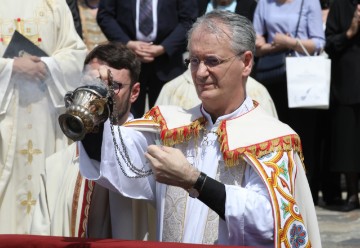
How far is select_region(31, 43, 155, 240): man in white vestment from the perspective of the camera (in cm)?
489

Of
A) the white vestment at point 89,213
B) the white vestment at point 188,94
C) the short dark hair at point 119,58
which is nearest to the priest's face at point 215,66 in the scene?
the white vestment at point 89,213

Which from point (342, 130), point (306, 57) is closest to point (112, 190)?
point (306, 57)

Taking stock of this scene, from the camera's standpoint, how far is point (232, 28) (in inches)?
177

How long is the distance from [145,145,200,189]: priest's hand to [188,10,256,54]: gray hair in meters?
0.64

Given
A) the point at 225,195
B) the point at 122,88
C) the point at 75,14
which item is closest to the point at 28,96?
the point at 75,14

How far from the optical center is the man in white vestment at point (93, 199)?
4891 mm

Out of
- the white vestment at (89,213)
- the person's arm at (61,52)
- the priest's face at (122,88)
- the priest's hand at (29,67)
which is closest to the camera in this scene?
the white vestment at (89,213)

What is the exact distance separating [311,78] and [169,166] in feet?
14.6

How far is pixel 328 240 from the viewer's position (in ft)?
25.2

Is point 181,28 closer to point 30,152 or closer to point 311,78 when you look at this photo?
point 311,78

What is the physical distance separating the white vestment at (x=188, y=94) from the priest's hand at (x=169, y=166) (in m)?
3.21

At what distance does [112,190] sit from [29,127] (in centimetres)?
323

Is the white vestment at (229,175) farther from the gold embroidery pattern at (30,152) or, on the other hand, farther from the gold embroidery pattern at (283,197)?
the gold embroidery pattern at (30,152)

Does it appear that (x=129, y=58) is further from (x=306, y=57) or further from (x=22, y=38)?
(x=306, y=57)
